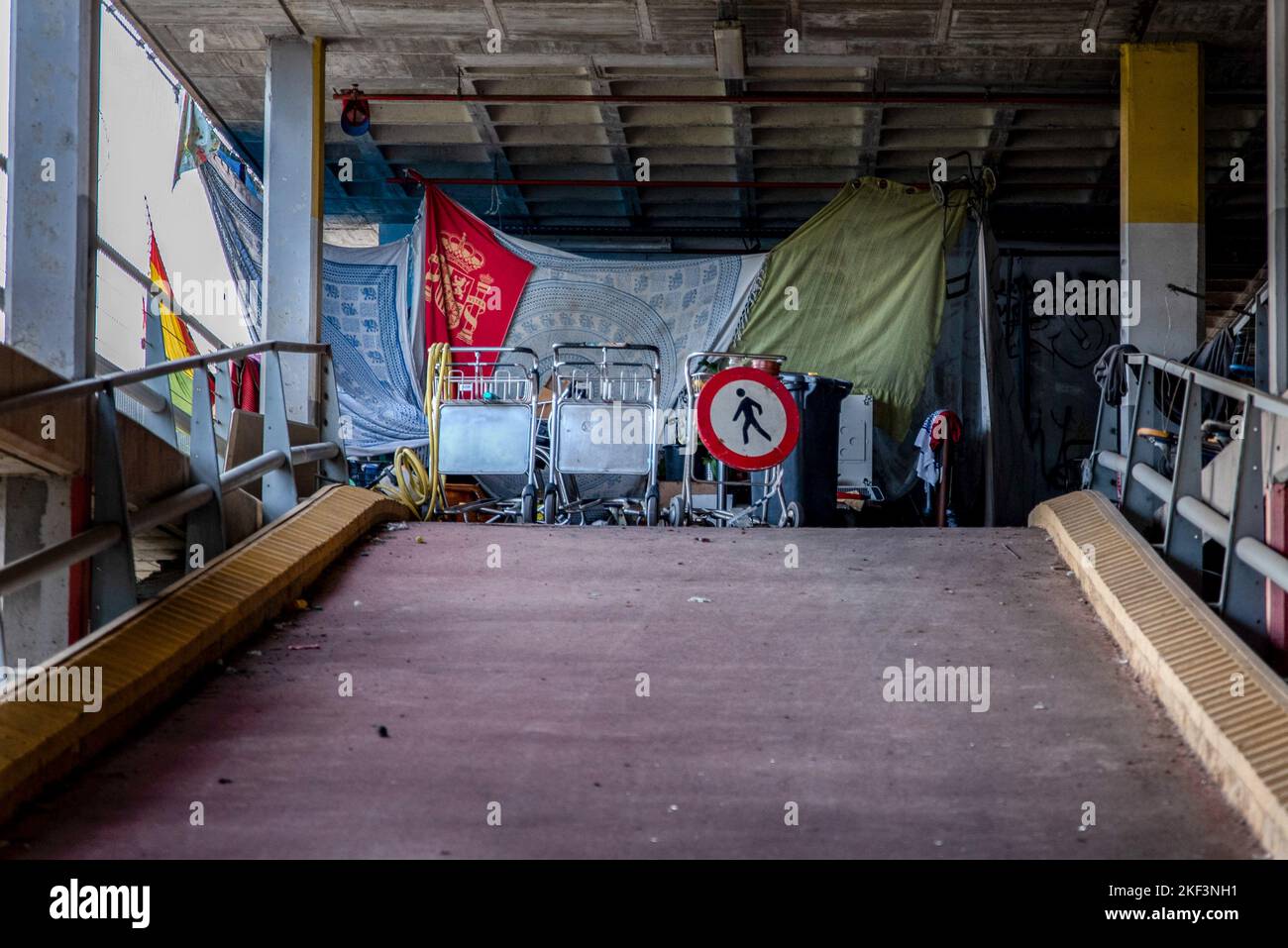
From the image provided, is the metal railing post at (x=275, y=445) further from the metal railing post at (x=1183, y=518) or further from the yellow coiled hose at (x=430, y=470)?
the metal railing post at (x=1183, y=518)

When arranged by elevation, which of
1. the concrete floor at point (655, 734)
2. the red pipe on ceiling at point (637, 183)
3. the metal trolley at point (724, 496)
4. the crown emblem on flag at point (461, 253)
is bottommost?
the concrete floor at point (655, 734)

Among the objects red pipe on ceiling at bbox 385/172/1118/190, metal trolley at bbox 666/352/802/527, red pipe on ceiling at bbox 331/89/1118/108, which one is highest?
red pipe on ceiling at bbox 331/89/1118/108

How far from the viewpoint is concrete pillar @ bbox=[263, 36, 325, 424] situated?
9.26 metres

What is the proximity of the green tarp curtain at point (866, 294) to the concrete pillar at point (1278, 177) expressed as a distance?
484cm

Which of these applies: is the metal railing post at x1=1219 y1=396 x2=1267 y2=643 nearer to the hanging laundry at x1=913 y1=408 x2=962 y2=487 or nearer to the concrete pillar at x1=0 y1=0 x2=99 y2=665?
the concrete pillar at x1=0 y1=0 x2=99 y2=665

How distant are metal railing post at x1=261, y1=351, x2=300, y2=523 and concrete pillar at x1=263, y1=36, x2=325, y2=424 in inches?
130

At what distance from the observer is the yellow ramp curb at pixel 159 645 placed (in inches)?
126

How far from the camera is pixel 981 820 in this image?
3004mm

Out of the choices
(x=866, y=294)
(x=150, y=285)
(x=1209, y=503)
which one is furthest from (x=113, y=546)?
(x=866, y=294)

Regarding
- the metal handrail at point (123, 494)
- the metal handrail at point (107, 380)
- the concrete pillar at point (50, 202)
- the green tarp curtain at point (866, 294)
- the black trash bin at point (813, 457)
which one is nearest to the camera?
the metal handrail at point (107, 380)

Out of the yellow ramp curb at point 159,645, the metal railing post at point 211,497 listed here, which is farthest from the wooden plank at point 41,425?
the yellow ramp curb at point 159,645

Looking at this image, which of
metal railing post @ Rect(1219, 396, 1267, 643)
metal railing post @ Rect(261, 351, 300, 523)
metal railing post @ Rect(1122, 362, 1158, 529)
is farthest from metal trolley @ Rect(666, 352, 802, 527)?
metal railing post @ Rect(1219, 396, 1267, 643)
